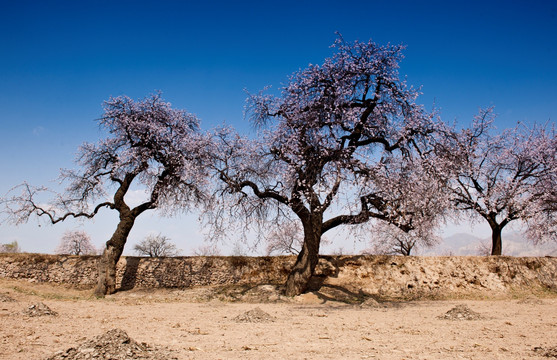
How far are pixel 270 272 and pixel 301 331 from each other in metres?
11.1

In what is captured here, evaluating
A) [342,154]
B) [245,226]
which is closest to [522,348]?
[342,154]

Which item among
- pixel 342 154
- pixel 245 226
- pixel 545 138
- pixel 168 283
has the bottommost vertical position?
pixel 168 283

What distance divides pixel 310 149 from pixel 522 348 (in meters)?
10.9

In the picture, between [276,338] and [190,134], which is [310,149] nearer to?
[190,134]

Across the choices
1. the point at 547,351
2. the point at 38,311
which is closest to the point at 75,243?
the point at 38,311

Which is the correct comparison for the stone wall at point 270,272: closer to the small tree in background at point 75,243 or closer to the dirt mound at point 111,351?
the dirt mound at point 111,351

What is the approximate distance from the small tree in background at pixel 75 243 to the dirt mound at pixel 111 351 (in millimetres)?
39834

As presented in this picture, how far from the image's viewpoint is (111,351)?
6.07 meters

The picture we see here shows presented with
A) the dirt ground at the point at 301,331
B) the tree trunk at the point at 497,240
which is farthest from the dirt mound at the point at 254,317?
the tree trunk at the point at 497,240

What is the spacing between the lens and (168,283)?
65.1ft

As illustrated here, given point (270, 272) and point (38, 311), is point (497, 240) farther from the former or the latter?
point (38, 311)

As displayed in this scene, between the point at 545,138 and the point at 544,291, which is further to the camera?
the point at 545,138

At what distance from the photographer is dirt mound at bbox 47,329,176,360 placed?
5.93m

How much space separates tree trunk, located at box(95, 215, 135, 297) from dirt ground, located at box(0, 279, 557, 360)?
2778 millimetres
